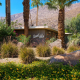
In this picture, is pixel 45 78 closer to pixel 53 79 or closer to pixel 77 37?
pixel 53 79

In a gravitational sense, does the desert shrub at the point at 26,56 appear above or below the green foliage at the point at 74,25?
below

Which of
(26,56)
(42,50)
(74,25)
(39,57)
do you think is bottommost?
(39,57)

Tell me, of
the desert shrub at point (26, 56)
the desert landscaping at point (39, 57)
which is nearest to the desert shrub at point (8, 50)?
the desert landscaping at point (39, 57)

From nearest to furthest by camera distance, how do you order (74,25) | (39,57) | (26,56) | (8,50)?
1. (26,56)
2. (8,50)
3. (39,57)
4. (74,25)

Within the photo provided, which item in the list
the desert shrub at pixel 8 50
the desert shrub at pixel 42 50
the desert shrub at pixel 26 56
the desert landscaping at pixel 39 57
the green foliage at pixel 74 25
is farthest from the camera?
the green foliage at pixel 74 25

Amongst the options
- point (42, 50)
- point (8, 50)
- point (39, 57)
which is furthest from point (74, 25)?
point (8, 50)

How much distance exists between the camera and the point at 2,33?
12609 mm

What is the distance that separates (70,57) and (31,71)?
2137 mm

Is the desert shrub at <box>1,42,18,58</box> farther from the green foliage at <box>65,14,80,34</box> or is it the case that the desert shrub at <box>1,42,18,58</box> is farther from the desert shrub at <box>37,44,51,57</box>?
the green foliage at <box>65,14,80,34</box>

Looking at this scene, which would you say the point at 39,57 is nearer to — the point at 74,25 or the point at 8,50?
the point at 8,50

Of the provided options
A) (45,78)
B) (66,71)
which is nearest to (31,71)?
(45,78)

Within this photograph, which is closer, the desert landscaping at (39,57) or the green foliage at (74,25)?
the desert landscaping at (39,57)

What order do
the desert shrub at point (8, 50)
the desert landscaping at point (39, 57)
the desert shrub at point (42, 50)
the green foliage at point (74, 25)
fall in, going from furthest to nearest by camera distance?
1. the green foliage at point (74, 25)
2. the desert shrub at point (42, 50)
3. the desert shrub at point (8, 50)
4. the desert landscaping at point (39, 57)

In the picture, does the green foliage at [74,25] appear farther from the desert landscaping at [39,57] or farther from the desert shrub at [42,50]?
the desert shrub at [42,50]
